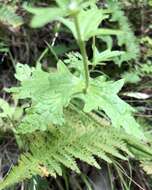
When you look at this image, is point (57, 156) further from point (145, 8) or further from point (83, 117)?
point (145, 8)

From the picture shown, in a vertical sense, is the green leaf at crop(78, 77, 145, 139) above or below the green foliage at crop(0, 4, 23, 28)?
below

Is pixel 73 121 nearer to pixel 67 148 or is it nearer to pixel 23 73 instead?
pixel 67 148

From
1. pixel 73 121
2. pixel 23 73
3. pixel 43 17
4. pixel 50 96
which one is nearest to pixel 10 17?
pixel 23 73

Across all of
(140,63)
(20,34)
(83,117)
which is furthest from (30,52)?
(83,117)

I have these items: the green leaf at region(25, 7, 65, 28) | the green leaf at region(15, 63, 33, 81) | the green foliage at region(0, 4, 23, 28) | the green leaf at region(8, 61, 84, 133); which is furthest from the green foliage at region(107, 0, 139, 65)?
the green leaf at region(25, 7, 65, 28)

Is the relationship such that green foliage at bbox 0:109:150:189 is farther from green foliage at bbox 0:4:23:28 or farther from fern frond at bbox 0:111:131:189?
green foliage at bbox 0:4:23:28

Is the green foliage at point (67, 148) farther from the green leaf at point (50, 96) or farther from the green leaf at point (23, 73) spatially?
the green leaf at point (23, 73)

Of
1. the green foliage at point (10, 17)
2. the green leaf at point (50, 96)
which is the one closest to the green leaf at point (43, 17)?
the green leaf at point (50, 96)

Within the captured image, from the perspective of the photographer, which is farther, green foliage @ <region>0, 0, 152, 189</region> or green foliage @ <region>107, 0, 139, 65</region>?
green foliage @ <region>107, 0, 139, 65</region>

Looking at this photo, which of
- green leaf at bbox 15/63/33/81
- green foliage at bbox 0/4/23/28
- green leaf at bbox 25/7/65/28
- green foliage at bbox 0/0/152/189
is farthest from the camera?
green foliage at bbox 0/4/23/28
